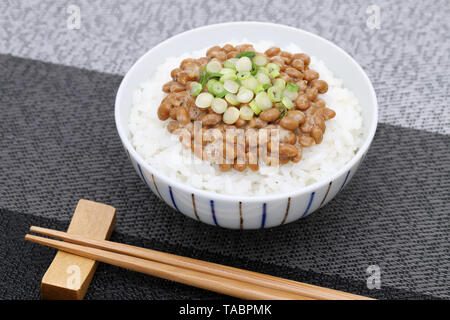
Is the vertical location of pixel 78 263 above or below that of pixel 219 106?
below

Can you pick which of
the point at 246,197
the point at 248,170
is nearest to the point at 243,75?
the point at 248,170

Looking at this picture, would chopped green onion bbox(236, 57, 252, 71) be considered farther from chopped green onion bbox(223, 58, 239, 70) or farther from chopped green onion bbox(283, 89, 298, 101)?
chopped green onion bbox(283, 89, 298, 101)

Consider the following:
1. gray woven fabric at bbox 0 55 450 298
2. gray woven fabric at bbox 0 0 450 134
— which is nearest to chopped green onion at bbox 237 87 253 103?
gray woven fabric at bbox 0 55 450 298

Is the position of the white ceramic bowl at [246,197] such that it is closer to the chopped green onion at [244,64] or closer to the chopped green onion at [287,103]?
the chopped green onion at [287,103]

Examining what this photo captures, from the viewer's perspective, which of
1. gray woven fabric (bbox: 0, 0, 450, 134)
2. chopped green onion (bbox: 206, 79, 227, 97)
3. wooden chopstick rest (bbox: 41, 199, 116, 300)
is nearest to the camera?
wooden chopstick rest (bbox: 41, 199, 116, 300)

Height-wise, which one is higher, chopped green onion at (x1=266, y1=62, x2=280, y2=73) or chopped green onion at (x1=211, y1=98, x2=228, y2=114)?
chopped green onion at (x1=266, y1=62, x2=280, y2=73)

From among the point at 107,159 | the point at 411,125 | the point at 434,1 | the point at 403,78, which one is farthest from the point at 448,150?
the point at 107,159

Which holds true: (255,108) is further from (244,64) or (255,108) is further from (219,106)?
(244,64)

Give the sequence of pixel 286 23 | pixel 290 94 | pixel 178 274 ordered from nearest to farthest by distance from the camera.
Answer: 1. pixel 178 274
2. pixel 290 94
3. pixel 286 23
